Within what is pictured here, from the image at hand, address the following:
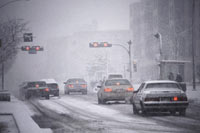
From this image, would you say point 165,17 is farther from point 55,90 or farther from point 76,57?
point 76,57

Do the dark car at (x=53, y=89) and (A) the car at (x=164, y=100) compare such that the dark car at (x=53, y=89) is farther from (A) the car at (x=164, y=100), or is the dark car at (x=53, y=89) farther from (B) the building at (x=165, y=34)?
(B) the building at (x=165, y=34)

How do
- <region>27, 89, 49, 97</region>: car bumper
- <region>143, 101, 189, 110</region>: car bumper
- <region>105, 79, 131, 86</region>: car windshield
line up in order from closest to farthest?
<region>143, 101, 189, 110</region>: car bumper → <region>105, 79, 131, 86</region>: car windshield → <region>27, 89, 49, 97</region>: car bumper

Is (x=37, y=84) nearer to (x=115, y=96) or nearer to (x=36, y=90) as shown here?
(x=36, y=90)

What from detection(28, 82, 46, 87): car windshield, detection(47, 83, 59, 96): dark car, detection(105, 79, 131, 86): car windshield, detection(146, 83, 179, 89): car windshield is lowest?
detection(47, 83, 59, 96): dark car

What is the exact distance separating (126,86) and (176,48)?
192 ft

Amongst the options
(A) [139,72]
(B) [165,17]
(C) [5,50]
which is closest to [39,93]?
(C) [5,50]

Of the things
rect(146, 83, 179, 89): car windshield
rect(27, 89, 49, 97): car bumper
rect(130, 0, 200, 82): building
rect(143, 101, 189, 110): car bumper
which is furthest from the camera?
rect(130, 0, 200, 82): building

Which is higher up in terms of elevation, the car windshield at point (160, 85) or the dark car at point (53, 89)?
the car windshield at point (160, 85)

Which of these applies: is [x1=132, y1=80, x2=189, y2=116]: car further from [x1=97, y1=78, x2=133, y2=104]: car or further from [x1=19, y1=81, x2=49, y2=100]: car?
[x1=19, y1=81, x2=49, y2=100]: car

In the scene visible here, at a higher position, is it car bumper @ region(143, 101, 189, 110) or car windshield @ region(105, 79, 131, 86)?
car windshield @ region(105, 79, 131, 86)

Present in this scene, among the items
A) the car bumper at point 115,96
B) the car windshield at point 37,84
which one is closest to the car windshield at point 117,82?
the car bumper at point 115,96

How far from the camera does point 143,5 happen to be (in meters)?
118

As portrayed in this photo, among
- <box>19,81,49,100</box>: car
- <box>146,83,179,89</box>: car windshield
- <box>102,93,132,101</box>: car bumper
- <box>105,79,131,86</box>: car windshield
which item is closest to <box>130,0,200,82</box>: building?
<box>19,81,49,100</box>: car

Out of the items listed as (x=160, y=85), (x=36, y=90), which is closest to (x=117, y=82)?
(x=160, y=85)
